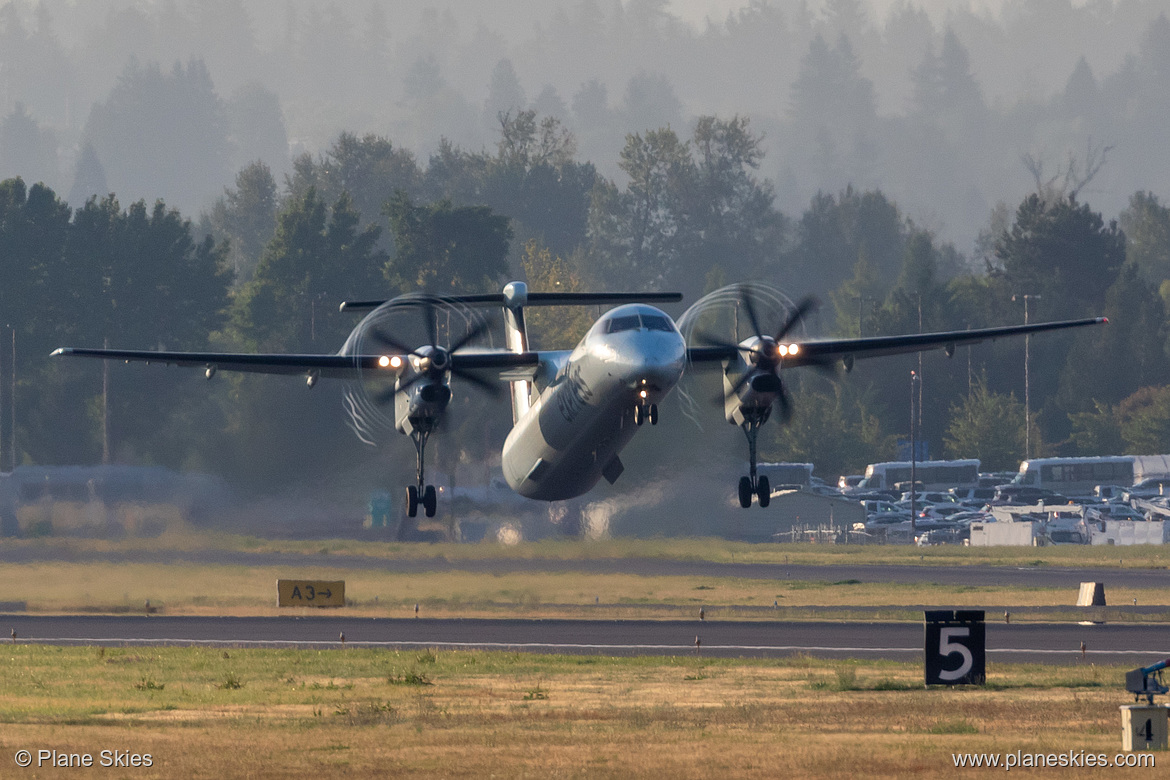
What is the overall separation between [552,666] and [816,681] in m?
7.07

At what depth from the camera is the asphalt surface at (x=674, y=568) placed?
204 feet

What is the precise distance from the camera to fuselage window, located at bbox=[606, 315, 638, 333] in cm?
3788

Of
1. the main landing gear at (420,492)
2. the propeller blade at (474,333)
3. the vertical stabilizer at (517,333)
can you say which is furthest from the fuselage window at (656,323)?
the vertical stabilizer at (517,333)

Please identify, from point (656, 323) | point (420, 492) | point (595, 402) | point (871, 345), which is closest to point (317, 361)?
point (420, 492)

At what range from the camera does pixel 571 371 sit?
40.6 metres

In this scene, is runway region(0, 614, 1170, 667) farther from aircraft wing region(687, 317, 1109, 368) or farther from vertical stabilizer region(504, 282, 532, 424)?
aircraft wing region(687, 317, 1109, 368)

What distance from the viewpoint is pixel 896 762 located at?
79.2 ft

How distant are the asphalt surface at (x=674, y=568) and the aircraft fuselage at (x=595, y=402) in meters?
14.2

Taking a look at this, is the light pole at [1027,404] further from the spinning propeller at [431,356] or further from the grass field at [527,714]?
the grass field at [527,714]

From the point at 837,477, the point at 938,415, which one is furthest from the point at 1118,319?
the point at 837,477

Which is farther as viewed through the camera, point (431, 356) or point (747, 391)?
point (431, 356)

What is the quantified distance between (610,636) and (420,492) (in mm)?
7269

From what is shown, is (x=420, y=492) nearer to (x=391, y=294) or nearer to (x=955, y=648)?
(x=955, y=648)

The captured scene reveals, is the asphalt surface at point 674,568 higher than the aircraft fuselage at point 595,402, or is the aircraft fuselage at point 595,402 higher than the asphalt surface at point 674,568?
the aircraft fuselage at point 595,402
